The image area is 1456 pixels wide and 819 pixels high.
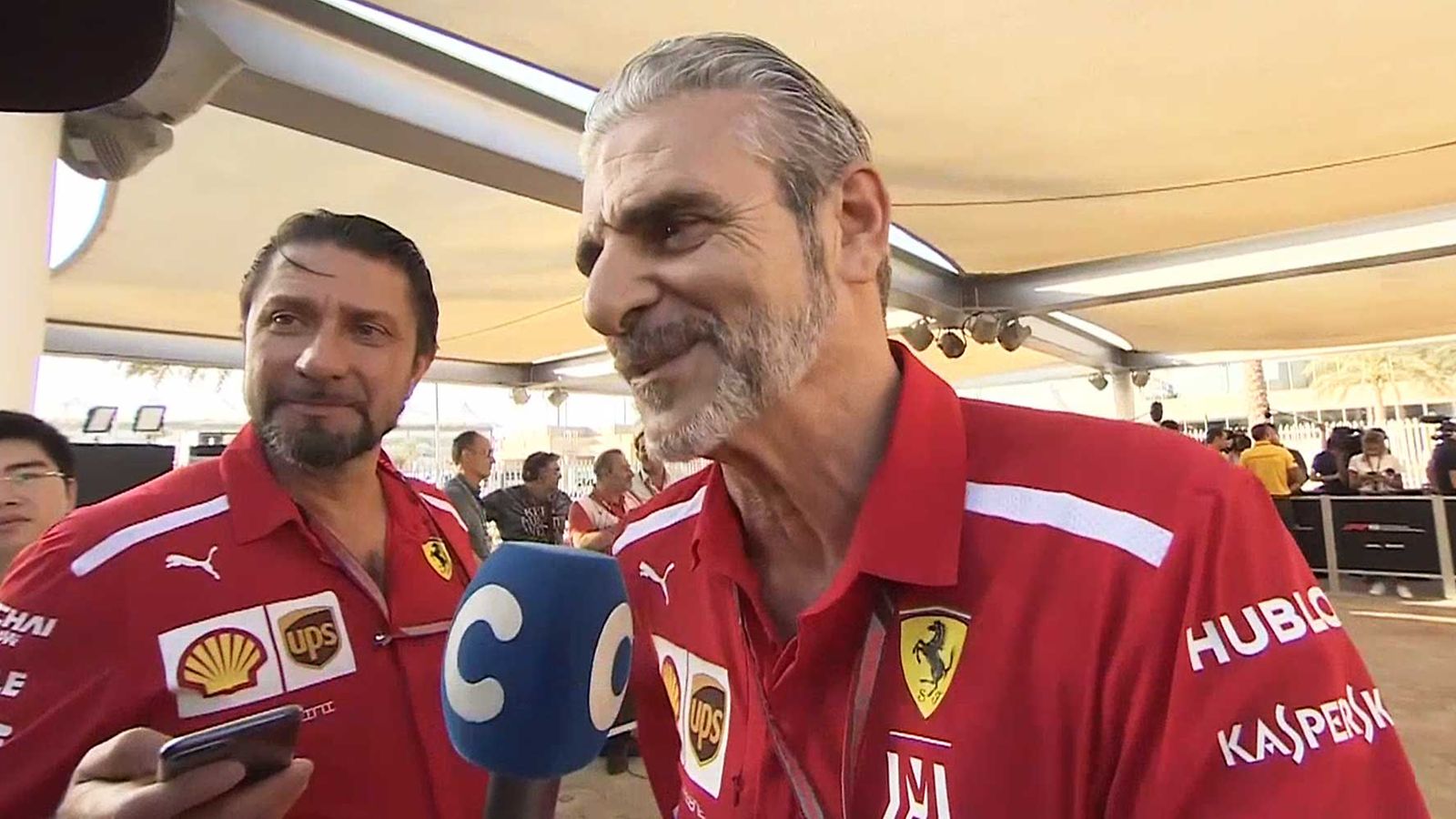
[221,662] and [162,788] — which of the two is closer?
[162,788]

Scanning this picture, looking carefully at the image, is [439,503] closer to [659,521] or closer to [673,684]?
[659,521]

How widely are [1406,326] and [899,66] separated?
9.39 m

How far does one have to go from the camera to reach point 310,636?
4.27ft

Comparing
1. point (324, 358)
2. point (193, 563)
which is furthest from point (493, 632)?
point (324, 358)

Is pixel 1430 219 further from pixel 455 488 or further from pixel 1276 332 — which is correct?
pixel 455 488

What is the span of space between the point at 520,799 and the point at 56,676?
2.39ft

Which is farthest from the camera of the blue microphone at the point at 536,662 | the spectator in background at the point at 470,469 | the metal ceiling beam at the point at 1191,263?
the metal ceiling beam at the point at 1191,263

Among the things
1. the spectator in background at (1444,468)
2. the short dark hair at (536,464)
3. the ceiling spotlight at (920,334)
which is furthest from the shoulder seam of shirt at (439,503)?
the spectator in background at (1444,468)

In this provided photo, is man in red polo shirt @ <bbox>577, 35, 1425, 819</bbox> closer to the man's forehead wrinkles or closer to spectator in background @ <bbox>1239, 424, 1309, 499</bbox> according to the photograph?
the man's forehead wrinkles

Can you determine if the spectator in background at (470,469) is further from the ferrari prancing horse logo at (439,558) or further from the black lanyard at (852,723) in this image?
the black lanyard at (852,723)

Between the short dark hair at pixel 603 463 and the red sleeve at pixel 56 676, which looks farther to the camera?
the short dark hair at pixel 603 463

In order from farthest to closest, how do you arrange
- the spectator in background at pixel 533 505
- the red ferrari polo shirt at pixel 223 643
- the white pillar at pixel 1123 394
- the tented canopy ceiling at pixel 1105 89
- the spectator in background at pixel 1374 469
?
the white pillar at pixel 1123 394, the spectator in background at pixel 1374 469, the spectator in background at pixel 533 505, the tented canopy ceiling at pixel 1105 89, the red ferrari polo shirt at pixel 223 643

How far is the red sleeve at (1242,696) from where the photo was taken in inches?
28.2

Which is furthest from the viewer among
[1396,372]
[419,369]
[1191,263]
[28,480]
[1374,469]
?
A: [1396,372]
